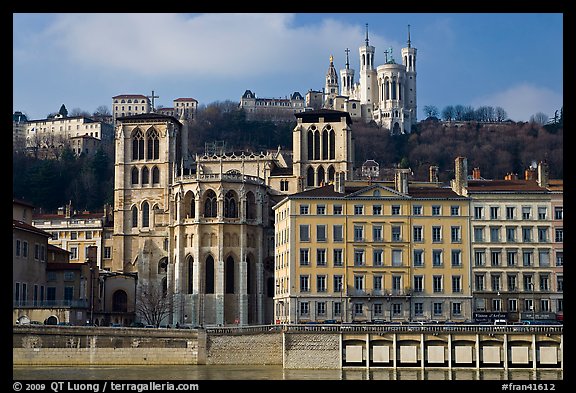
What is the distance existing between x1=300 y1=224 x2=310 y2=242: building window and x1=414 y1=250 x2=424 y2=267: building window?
25.3 feet

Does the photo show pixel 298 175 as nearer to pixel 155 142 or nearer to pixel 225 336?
pixel 155 142

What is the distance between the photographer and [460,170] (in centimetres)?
7688

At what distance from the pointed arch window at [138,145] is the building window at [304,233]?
102 feet

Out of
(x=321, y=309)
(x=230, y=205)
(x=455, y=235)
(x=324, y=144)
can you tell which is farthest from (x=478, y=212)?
(x=324, y=144)

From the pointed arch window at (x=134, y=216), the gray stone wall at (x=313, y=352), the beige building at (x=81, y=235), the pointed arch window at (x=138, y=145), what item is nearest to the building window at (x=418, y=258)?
the gray stone wall at (x=313, y=352)

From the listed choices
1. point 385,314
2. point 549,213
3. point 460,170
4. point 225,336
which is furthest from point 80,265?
point 549,213

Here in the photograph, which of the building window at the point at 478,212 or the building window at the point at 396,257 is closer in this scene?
the building window at the point at 396,257

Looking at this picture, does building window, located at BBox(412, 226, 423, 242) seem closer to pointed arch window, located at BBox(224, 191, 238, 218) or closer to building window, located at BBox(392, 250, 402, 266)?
building window, located at BBox(392, 250, 402, 266)

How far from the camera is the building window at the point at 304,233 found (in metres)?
72.3

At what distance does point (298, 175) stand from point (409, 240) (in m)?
28.9

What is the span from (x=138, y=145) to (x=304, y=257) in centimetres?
3271

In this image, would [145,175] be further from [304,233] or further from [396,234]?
[396,234]

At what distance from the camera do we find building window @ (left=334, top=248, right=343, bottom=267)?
71625 mm

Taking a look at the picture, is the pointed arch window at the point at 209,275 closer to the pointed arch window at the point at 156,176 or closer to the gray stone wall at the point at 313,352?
the pointed arch window at the point at 156,176
